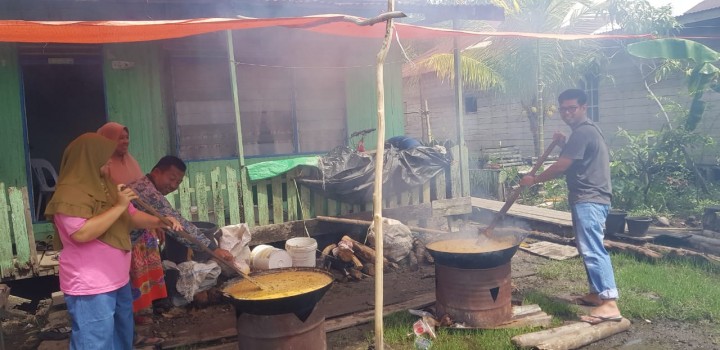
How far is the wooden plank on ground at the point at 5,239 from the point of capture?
5078 millimetres

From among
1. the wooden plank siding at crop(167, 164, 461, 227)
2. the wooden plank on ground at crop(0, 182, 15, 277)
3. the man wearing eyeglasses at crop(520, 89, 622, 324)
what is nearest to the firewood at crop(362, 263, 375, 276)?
the wooden plank siding at crop(167, 164, 461, 227)

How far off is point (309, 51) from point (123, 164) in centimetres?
450

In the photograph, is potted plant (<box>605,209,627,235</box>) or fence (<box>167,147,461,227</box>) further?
potted plant (<box>605,209,627,235</box>)

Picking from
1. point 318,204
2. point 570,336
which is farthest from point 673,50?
point 318,204

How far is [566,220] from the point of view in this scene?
8.10m

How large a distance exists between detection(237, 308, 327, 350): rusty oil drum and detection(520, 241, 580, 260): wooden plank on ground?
486cm

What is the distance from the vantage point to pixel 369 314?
4.88 metres

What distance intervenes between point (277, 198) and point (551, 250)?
436 cm

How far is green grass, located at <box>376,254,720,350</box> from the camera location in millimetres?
4273

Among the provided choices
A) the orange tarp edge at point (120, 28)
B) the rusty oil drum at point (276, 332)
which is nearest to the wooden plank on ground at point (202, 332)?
the rusty oil drum at point (276, 332)

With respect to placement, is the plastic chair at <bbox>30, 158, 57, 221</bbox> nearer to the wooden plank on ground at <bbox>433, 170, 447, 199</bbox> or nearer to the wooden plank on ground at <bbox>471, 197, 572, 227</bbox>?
the wooden plank on ground at <bbox>433, 170, 447, 199</bbox>

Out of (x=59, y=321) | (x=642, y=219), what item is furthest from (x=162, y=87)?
(x=642, y=219)

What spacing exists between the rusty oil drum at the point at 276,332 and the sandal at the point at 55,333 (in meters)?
2.41

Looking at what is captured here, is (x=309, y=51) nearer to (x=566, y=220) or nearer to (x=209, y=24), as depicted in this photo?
(x=209, y=24)
